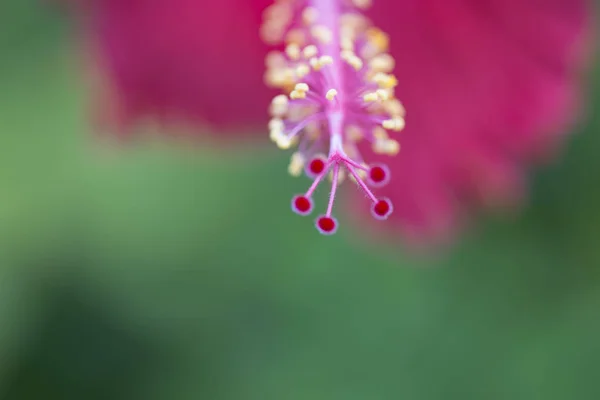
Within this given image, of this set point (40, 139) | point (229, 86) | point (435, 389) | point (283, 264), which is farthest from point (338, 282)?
point (40, 139)

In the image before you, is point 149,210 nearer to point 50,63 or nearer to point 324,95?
point 50,63

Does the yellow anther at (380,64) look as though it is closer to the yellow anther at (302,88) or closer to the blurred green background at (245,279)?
the yellow anther at (302,88)

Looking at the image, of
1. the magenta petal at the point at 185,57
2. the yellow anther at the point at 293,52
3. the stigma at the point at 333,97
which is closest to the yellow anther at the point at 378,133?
the stigma at the point at 333,97

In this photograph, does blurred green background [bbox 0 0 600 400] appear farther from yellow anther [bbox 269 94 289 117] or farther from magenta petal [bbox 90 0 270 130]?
yellow anther [bbox 269 94 289 117]

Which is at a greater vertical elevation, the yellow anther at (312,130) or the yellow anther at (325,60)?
the yellow anther at (325,60)

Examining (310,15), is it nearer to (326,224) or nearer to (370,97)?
(370,97)
